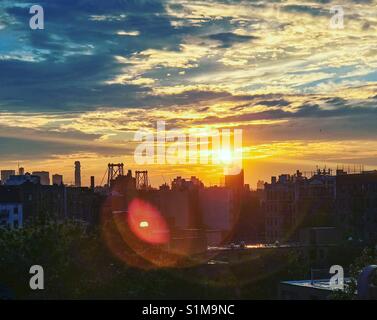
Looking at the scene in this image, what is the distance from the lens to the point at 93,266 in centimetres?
3622

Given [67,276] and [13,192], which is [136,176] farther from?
[67,276]

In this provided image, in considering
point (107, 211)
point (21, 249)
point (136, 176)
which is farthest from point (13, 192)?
point (21, 249)

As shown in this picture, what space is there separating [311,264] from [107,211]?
29206 mm

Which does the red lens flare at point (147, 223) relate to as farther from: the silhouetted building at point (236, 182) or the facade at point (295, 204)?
the silhouetted building at point (236, 182)

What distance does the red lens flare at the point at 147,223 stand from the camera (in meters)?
49.7

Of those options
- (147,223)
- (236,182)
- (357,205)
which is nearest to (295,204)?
(357,205)

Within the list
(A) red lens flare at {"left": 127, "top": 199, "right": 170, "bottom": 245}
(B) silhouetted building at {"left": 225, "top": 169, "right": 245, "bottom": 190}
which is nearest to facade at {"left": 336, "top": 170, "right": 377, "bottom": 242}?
(A) red lens flare at {"left": 127, "top": 199, "right": 170, "bottom": 245}

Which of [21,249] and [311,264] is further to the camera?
[311,264]

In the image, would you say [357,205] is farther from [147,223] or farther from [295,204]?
[147,223]

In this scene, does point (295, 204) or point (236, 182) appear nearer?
point (295, 204)

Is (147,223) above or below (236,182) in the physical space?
below

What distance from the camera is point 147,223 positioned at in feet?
190

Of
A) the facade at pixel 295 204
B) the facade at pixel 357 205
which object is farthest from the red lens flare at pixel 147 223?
the facade at pixel 357 205

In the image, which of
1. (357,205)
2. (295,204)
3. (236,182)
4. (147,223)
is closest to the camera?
(147,223)
